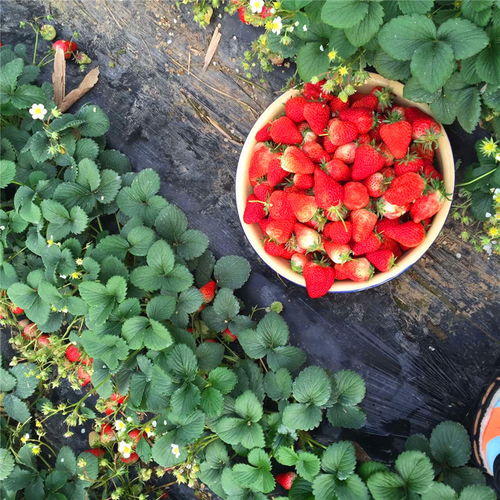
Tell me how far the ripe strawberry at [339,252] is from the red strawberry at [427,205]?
17 cm

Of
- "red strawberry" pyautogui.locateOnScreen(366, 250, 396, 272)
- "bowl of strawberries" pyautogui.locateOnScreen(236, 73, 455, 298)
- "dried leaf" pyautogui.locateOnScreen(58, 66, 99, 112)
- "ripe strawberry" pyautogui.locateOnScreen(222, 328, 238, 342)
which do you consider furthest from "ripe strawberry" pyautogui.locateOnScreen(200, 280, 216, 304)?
"dried leaf" pyautogui.locateOnScreen(58, 66, 99, 112)

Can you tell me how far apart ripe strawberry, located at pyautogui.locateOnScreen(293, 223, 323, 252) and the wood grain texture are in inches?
12.2

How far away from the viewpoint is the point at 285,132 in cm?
132

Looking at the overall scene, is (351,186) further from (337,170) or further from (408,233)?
(408,233)

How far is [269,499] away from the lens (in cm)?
148

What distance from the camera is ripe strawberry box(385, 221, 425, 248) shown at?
4.10ft

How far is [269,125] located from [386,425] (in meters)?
0.87

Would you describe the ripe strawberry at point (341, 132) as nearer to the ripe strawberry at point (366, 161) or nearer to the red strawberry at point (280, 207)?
the ripe strawberry at point (366, 161)

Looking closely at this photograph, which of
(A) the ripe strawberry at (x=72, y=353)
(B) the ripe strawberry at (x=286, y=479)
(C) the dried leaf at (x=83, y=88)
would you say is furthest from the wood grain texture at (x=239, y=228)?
(A) the ripe strawberry at (x=72, y=353)

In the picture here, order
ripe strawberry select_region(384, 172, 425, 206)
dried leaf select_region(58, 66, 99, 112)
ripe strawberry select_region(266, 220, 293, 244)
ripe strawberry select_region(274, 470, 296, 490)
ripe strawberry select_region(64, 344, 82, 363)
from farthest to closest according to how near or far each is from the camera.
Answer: dried leaf select_region(58, 66, 99, 112)
ripe strawberry select_region(64, 344, 82, 363)
ripe strawberry select_region(274, 470, 296, 490)
ripe strawberry select_region(266, 220, 293, 244)
ripe strawberry select_region(384, 172, 425, 206)

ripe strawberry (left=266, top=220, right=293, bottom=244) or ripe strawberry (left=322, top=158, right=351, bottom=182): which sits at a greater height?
ripe strawberry (left=322, top=158, right=351, bottom=182)

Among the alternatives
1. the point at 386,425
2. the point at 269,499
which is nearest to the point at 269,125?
the point at 386,425

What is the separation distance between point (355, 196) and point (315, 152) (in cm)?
15

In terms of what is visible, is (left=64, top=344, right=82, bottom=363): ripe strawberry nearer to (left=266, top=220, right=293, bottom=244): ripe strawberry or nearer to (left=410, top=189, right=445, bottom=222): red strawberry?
(left=266, top=220, right=293, bottom=244): ripe strawberry
